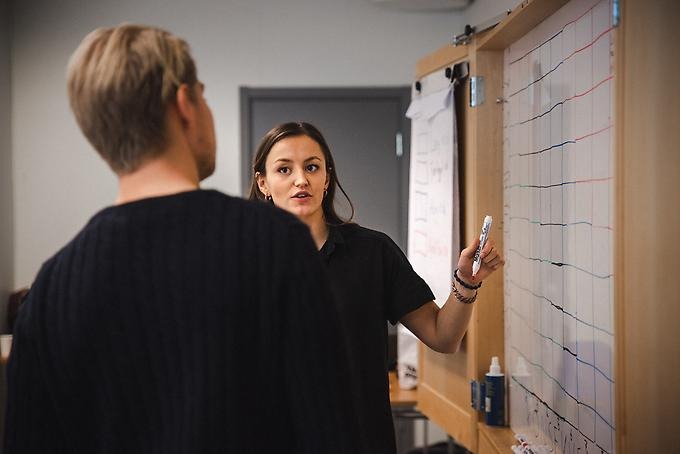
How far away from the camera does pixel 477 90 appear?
2.10 meters

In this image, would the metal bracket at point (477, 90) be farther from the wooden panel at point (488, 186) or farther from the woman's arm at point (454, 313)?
the woman's arm at point (454, 313)

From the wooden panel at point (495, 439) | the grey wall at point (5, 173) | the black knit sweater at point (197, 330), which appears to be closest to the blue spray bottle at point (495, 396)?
the wooden panel at point (495, 439)

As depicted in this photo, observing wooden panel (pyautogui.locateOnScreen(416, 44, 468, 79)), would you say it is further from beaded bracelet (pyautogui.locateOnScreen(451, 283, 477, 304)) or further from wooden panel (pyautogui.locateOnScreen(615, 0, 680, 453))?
wooden panel (pyautogui.locateOnScreen(615, 0, 680, 453))

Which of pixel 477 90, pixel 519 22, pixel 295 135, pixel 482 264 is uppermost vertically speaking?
pixel 519 22

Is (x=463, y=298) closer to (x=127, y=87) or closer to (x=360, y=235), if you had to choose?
(x=360, y=235)

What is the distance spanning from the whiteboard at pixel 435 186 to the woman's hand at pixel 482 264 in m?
0.65

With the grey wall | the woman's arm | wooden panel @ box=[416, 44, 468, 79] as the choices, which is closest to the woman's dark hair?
the woman's arm

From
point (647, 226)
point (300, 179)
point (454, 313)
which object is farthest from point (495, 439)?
point (647, 226)

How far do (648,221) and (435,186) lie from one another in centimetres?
126

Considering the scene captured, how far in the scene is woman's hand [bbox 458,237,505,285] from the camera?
159 centimetres

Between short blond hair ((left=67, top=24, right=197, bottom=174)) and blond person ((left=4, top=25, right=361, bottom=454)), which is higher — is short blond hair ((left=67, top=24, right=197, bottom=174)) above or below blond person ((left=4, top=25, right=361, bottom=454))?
above

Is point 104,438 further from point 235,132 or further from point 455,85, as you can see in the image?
point 235,132

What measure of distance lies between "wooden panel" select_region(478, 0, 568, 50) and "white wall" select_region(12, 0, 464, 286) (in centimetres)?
179

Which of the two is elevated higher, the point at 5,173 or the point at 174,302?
the point at 5,173
